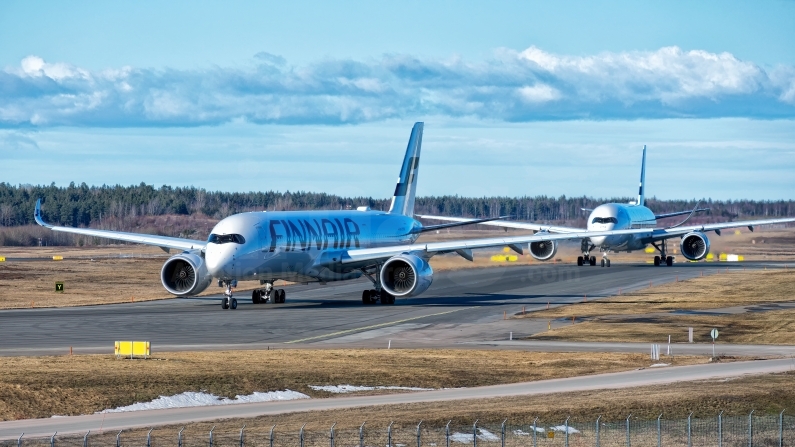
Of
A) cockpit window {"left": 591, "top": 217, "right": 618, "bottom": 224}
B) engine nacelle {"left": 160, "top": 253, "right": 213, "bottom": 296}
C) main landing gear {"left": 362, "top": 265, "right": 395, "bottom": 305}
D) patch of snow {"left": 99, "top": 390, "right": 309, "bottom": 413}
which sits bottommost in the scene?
patch of snow {"left": 99, "top": 390, "right": 309, "bottom": 413}

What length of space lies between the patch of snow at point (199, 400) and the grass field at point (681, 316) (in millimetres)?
21553

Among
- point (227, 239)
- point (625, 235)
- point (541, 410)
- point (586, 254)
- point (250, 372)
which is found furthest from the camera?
point (586, 254)

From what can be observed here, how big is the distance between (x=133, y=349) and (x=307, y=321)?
1837cm

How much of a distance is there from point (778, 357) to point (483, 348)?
1321cm

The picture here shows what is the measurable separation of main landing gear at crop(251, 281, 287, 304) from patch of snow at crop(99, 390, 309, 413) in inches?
1358

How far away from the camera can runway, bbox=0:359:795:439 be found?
113ft

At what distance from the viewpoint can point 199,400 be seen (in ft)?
131

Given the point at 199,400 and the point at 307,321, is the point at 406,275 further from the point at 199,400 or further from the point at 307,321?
the point at 199,400

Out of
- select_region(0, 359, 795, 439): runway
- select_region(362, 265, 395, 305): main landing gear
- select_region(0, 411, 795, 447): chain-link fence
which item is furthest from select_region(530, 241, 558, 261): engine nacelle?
select_region(0, 411, 795, 447): chain-link fence

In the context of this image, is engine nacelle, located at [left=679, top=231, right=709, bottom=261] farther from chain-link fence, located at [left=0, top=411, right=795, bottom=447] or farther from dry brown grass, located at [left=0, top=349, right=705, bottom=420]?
chain-link fence, located at [left=0, top=411, right=795, bottom=447]

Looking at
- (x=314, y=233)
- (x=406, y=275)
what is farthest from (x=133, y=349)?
(x=406, y=275)

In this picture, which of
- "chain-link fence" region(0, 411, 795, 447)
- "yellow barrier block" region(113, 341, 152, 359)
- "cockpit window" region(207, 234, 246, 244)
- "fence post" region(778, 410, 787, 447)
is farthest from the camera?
"cockpit window" region(207, 234, 246, 244)

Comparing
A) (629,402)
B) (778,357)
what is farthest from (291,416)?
(778,357)

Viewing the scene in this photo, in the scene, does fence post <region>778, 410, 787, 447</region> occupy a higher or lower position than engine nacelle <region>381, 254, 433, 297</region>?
lower
